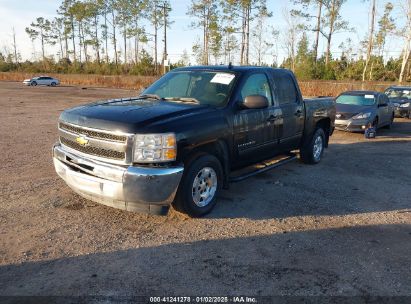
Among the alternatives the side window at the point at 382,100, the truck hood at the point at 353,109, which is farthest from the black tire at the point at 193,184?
the side window at the point at 382,100

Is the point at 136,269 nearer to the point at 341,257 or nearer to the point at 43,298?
the point at 43,298

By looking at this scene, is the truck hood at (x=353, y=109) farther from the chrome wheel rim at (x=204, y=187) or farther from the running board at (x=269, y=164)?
the chrome wheel rim at (x=204, y=187)

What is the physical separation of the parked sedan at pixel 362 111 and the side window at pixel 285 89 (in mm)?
6197

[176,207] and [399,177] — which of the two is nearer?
[176,207]

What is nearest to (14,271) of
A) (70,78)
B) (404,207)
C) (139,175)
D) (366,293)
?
(139,175)

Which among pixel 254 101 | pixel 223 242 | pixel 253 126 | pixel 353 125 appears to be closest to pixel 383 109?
pixel 353 125

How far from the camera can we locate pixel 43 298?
9.94ft

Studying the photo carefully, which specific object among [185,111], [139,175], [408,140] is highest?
[185,111]

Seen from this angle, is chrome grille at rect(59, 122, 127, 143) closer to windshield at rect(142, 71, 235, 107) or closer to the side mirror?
windshield at rect(142, 71, 235, 107)

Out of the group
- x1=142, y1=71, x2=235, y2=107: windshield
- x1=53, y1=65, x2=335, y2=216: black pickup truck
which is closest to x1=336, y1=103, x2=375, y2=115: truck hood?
x1=53, y1=65, x2=335, y2=216: black pickup truck

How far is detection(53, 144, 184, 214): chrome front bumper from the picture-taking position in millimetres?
3986

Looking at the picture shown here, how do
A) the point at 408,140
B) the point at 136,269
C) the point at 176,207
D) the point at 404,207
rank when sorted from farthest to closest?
the point at 408,140
the point at 404,207
the point at 176,207
the point at 136,269

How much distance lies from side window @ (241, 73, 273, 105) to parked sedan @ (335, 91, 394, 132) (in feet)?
23.6

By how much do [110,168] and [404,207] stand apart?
14.1 ft
